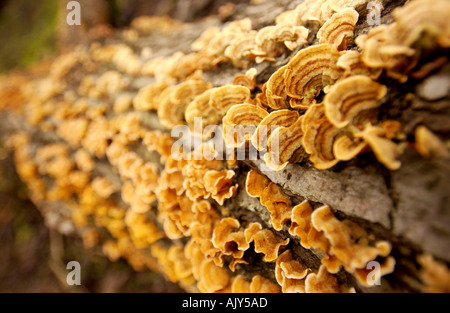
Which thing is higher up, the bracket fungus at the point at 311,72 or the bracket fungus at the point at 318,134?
the bracket fungus at the point at 311,72

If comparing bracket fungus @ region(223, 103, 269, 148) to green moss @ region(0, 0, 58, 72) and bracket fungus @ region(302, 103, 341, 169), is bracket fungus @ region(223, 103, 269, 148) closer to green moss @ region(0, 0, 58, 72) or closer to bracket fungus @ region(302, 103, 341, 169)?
bracket fungus @ region(302, 103, 341, 169)

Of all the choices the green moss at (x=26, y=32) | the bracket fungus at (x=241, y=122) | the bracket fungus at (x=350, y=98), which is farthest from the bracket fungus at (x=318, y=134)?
the green moss at (x=26, y=32)

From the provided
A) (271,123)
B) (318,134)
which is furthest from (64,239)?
(318,134)

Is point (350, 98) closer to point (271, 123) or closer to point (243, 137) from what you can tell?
point (271, 123)

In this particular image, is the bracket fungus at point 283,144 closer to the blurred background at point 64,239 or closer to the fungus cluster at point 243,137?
the fungus cluster at point 243,137

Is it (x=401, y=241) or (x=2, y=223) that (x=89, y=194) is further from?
(x=2, y=223)

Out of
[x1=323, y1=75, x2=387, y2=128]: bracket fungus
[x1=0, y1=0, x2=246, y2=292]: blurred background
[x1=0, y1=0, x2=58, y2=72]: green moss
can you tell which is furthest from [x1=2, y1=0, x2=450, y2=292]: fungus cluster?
[x1=0, y1=0, x2=58, y2=72]: green moss

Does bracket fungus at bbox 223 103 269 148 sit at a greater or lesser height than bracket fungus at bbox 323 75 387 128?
lesser

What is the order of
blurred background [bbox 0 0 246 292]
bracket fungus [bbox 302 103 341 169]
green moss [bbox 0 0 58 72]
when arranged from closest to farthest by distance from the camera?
bracket fungus [bbox 302 103 341 169], blurred background [bbox 0 0 246 292], green moss [bbox 0 0 58 72]
